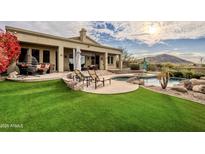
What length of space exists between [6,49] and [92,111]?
5908mm

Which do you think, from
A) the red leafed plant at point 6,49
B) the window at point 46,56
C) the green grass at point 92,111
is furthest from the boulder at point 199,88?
the window at point 46,56

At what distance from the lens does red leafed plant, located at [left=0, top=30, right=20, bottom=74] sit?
843cm

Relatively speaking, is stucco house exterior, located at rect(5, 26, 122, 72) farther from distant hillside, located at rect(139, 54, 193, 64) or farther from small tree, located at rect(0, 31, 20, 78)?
distant hillside, located at rect(139, 54, 193, 64)

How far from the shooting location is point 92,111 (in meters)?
6.21

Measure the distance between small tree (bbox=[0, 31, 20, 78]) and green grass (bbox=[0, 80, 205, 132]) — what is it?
1378 mm

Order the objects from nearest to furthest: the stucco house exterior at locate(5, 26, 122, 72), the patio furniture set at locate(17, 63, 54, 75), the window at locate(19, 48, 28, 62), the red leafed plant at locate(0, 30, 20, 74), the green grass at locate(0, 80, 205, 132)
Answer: the green grass at locate(0, 80, 205, 132) < the red leafed plant at locate(0, 30, 20, 74) < the patio furniture set at locate(17, 63, 54, 75) < the stucco house exterior at locate(5, 26, 122, 72) < the window at locate(19, 48, 28, 62)

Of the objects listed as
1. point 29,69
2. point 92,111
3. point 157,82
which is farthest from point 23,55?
point 157,82

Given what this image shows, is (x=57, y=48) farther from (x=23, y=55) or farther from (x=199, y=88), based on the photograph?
(x=199, y=88)

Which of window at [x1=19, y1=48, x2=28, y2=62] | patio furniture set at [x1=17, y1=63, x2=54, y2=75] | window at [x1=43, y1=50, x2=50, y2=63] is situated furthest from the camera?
window at [x1=43, y1=50, x2=50, y2=63]

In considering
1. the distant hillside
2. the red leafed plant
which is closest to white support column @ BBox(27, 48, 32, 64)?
the red leafed plant
